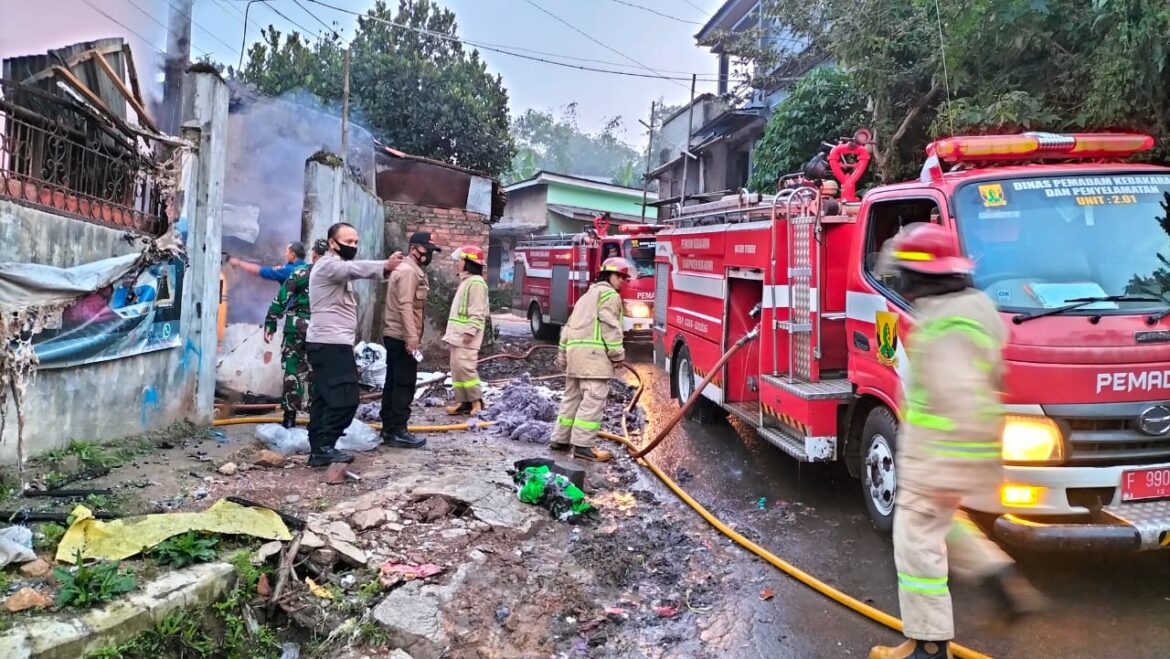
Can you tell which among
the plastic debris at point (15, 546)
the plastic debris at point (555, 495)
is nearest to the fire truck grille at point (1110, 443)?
the plastic debris at point (555, 495)

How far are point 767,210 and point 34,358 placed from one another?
4.96m

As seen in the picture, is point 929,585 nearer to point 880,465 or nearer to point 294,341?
point 880,465

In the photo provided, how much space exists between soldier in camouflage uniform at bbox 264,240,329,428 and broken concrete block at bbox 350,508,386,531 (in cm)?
244

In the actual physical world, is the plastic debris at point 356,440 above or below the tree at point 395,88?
below

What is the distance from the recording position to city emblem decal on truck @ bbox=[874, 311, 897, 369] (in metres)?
4.37

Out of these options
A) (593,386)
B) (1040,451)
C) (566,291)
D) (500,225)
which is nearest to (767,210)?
(593,386)

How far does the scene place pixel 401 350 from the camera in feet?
21.9

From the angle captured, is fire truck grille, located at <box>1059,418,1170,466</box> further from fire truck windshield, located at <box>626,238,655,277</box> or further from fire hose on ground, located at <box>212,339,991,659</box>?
fire truck windshield, located at <box>626,238,655,277</box>

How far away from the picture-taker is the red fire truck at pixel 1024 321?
138 inches

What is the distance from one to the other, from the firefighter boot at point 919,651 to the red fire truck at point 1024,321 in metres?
0.57

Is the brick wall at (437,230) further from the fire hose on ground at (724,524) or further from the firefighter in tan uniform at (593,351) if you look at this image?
the firefighter in tan uniform at (593,351)

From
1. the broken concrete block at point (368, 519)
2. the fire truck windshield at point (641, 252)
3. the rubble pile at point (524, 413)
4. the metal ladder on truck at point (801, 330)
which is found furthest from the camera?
the fire truck windshield at point (641, 252)

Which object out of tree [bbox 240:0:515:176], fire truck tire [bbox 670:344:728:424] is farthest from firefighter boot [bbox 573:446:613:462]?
tree [bbox 240:0:515:176]

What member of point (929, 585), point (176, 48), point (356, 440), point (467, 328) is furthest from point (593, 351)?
point (176, 48)
